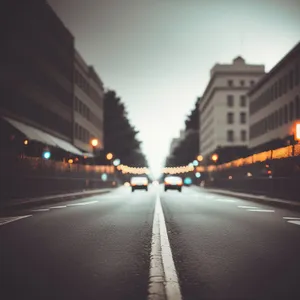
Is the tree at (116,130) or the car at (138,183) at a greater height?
the tree at (116,130)

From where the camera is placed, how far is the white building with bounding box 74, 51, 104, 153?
6216 cm

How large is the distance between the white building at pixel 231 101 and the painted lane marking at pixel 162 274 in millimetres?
84704

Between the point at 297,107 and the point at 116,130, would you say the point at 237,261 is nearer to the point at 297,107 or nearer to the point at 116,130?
the point at 297,107

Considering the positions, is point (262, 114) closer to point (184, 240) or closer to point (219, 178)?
point (219, 178)

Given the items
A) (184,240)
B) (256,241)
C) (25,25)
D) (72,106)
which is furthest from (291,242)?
(72,106)

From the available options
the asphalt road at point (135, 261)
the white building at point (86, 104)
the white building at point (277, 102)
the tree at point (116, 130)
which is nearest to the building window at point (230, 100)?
the white building at point (277, 102)

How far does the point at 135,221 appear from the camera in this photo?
1355cm

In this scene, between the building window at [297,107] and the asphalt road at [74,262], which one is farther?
the building window at [297,107]

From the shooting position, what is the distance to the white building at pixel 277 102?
4991 centimetres

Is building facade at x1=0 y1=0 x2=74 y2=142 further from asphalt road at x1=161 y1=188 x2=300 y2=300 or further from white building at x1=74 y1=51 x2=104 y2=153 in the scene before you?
asphalt road at x1=161 y1=188 x2=300 y2=300

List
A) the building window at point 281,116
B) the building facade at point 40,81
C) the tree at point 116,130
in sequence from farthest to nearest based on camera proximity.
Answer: the tree at point 116,130 < the building window at point 281,116 < the building facade at point 40,81

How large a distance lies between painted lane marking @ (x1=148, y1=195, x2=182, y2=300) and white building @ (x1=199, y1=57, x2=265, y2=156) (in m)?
84.7

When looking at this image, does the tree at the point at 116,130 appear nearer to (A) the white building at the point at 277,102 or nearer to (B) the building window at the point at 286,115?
(A) the white building at the point at 277,102

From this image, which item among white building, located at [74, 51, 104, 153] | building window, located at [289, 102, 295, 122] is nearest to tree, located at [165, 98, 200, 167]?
white building, located at [74, 51, 104, 153]
